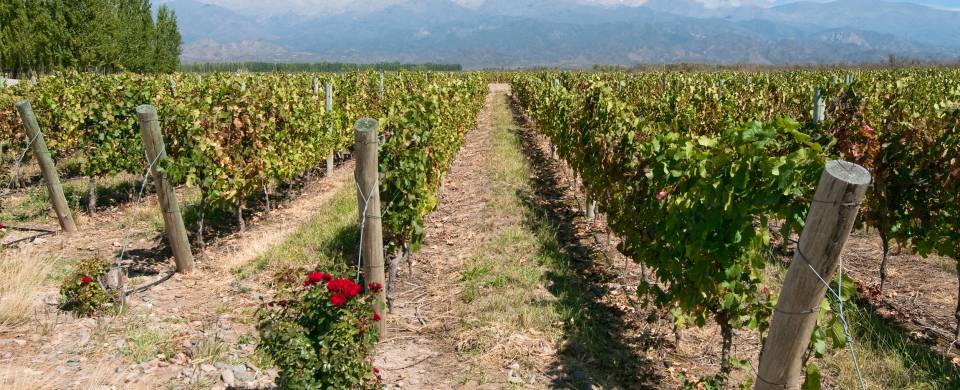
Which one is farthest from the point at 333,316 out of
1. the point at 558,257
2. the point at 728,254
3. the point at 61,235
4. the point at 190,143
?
the point at 61,235

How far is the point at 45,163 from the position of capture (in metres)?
6.98

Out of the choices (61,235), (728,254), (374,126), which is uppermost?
(374,126)

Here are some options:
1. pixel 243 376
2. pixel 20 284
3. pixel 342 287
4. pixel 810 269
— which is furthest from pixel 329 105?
pixel 810 269

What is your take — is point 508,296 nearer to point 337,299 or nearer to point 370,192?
point 370,192

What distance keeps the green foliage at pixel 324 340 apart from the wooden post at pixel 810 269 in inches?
82.0

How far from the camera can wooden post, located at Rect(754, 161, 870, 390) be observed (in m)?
2.07

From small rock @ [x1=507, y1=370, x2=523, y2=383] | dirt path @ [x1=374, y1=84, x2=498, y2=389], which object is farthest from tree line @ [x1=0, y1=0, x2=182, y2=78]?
small rock @ [x1=507, y1=370, x2=523, y2=383]

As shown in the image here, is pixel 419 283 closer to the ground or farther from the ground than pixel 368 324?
closer to the ground

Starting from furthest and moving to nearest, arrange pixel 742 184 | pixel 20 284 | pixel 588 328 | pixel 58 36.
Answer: pixel 58 36, pixel 20 284, pixel 588 328, pixel 742 184

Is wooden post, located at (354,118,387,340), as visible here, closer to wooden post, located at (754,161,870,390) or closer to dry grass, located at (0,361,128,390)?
dry grass, located at (0,361,128,390)

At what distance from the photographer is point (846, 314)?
4.95 meters

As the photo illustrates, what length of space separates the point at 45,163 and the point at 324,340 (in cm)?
601

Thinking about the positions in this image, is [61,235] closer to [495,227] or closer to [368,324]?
[495,227]

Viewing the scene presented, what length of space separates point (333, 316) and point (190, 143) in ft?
14.0
